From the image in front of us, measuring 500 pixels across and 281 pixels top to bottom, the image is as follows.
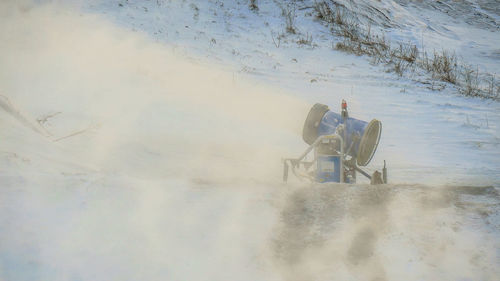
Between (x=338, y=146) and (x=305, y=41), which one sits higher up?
(x=305, y=41)

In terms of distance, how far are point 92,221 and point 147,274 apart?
0.49m

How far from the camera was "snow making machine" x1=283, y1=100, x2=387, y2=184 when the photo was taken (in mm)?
3957

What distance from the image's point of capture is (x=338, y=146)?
412cm

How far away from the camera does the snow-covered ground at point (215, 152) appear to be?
7.05 ft

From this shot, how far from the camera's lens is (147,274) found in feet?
6.58

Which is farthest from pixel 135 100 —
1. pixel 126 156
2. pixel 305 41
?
pixel 305 41

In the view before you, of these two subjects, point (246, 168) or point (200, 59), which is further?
point (200, 59)

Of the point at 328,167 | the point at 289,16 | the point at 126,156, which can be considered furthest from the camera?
the point at 289,16

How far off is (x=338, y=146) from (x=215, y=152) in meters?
1.84

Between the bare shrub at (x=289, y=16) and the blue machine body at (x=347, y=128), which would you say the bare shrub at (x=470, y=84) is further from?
the blue machine body at (x=347, y=128)

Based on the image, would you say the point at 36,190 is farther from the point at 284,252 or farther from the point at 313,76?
the point at 313,76

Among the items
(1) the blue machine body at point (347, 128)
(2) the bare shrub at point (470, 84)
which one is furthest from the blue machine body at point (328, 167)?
(2) the bare shrub at point (470, 84)

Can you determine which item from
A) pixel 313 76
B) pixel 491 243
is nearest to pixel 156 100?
pixel 313 76

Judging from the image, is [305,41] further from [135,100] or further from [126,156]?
[126,156]
